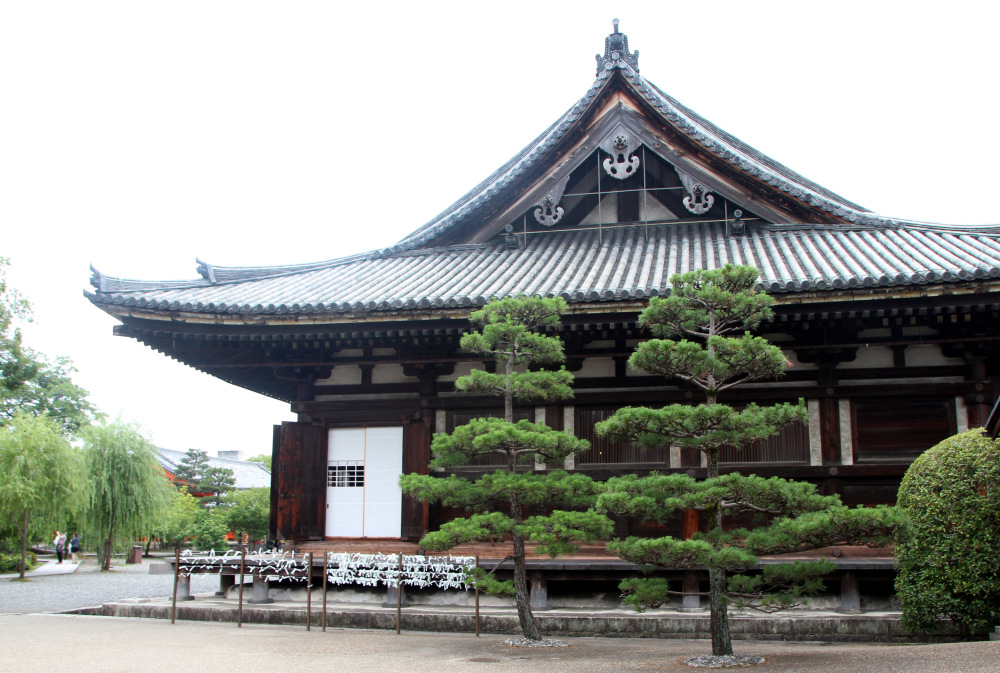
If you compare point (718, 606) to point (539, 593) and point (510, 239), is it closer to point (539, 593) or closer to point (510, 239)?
point (539, 593)

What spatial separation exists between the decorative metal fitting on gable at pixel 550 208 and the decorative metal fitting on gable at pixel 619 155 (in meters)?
0.85

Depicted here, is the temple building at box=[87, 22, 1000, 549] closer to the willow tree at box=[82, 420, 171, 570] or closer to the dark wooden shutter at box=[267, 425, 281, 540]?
the dark wooden shutter at box=[267, 425, 281, 540]

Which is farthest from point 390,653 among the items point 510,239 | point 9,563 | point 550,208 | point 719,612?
point 9,563

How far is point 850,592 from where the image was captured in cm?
1119

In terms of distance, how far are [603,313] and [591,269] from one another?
2005 millimetres

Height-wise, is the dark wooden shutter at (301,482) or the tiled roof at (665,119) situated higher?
the tiled roof at (665,119)

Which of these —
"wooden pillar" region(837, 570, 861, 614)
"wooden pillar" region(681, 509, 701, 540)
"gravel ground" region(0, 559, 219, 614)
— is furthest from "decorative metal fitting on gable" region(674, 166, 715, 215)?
"gravel ground" region(0, 559, 219, 614)

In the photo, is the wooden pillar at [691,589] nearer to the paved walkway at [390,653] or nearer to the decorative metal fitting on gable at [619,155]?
the paved walkway at [390,653]

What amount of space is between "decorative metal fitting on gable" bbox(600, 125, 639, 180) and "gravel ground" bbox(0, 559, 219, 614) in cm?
1283

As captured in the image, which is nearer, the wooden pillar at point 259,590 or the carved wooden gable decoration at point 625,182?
the wooden pillar at point 259,590

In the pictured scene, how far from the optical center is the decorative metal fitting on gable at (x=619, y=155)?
14859mm

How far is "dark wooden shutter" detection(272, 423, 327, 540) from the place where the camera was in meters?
13.6

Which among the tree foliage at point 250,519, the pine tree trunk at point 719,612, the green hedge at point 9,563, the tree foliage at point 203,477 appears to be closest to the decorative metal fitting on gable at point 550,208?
the pine tree trunk at point 719,612

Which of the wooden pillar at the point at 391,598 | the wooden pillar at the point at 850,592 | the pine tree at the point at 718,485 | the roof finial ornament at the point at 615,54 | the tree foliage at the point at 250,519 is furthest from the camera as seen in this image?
the tree foliage at the point at 250,519
